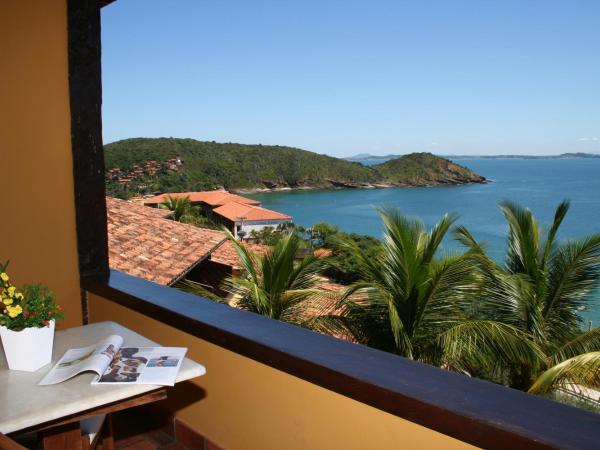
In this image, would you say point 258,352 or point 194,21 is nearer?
point 258,352

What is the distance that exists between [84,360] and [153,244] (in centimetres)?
708

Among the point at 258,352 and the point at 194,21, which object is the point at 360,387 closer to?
the point at 258,352

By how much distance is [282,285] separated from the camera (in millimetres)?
→ 5473

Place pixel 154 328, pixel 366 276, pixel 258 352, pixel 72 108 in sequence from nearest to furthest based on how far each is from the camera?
pixel 258 352
pixel 154 328
pixel 72 108
pixel 366 276

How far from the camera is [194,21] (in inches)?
787

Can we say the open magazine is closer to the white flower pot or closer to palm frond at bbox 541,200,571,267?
the white flower pot

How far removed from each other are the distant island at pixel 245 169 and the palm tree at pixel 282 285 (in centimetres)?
2593

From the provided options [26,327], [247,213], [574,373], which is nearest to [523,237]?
[574,373]

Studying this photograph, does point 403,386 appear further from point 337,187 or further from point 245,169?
point 337,187

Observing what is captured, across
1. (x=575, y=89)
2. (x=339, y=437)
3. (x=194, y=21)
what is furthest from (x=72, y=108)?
(x=575, y=89)

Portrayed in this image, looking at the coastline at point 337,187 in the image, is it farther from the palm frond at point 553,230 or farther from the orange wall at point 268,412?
the orange wall at point 268,412

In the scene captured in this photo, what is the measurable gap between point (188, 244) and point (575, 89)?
129 ft

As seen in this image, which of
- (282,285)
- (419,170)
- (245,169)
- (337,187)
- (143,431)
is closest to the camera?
Result: (143,431)

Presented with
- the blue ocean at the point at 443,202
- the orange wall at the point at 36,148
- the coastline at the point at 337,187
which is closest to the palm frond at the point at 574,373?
the orange wall at the point at 36,148
